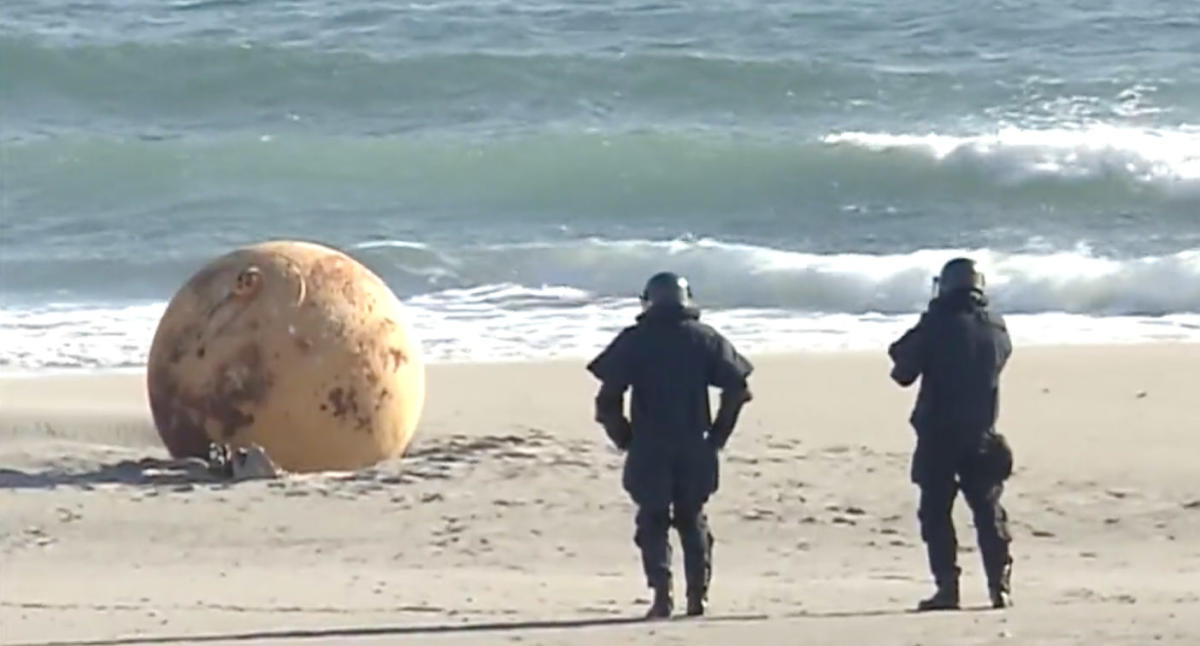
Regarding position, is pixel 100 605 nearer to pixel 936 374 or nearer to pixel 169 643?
pixel 169 643

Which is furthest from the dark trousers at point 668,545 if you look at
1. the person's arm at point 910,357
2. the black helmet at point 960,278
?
the black helmet at point 960,278

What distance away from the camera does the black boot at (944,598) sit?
27.5 feet

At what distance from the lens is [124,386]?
14.2 metres

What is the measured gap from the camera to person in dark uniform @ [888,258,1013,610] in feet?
28.0

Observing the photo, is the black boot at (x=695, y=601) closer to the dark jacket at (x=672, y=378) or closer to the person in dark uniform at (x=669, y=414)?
the person in dark uniform at (x=669, y=414)

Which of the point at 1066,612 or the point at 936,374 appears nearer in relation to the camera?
the point at 1066,612

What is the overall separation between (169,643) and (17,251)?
46.3ft

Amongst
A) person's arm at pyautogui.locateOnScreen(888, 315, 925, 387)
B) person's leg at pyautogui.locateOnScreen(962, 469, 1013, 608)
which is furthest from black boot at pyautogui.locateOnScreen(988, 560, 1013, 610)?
person's arm at pyautogui.locateOnScreen(888, 315, 925, 387)

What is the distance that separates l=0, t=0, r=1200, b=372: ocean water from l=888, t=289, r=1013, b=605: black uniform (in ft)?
23.8

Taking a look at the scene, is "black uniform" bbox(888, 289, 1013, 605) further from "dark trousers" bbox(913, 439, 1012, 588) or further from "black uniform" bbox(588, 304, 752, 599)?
"black uniform" bbox(588, 304, 752, 599)

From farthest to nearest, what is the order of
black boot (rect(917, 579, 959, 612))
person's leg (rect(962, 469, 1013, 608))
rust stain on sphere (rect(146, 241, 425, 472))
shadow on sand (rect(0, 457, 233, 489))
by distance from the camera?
shadow on sand (rect(0, 457, 233, 489)) < rust stain on sphere (rect(146, 241, 425, 472)) < person's leg (rect(962, 469, 1013, 608)) < black boot (rect(917, 579, 959, 612))

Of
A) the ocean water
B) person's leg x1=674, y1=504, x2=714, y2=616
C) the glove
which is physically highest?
the ocean water

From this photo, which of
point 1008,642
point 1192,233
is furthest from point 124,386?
point 1192,233

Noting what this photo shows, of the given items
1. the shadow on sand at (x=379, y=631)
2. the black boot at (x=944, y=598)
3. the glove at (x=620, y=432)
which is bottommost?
the shadow on sand at (x=379, y=631)
